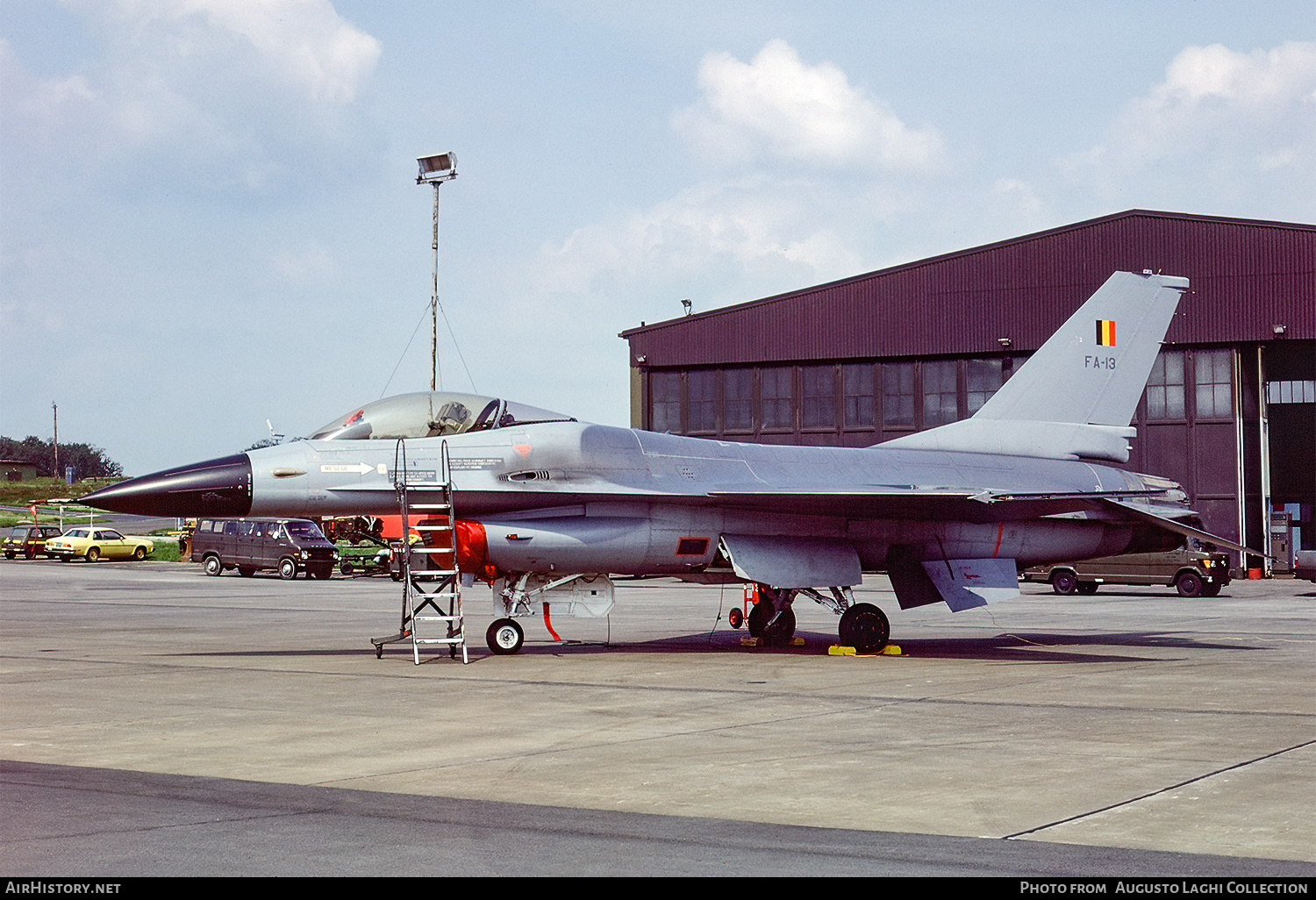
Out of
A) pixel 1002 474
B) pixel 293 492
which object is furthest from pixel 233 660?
pixel 1002 474

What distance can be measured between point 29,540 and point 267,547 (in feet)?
73.9

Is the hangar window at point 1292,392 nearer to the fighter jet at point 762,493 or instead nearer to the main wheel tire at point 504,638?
the fighter jet at point 762,493

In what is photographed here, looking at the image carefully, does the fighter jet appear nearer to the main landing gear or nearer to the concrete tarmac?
the main landing gear

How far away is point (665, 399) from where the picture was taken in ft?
170

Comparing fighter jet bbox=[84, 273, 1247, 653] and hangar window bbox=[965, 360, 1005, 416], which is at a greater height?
hangar window bbox=[965, 360, 1005, 416]

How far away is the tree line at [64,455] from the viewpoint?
16112 centimetres

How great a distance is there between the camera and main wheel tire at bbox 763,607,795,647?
19.3 meters

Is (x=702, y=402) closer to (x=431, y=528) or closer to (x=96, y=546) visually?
(x=96, y=546)

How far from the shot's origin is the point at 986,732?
1041 cm

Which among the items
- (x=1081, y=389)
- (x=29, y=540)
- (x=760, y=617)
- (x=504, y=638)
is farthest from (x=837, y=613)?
(x=29, y=540)

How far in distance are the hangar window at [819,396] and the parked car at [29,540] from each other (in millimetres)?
35950

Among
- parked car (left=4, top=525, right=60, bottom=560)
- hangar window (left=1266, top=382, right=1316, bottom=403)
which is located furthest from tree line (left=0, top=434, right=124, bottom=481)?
hangar window (left=1266, top=382, right=1316, bottom=403)

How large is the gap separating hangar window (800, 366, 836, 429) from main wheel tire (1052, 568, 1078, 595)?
46.4ft
